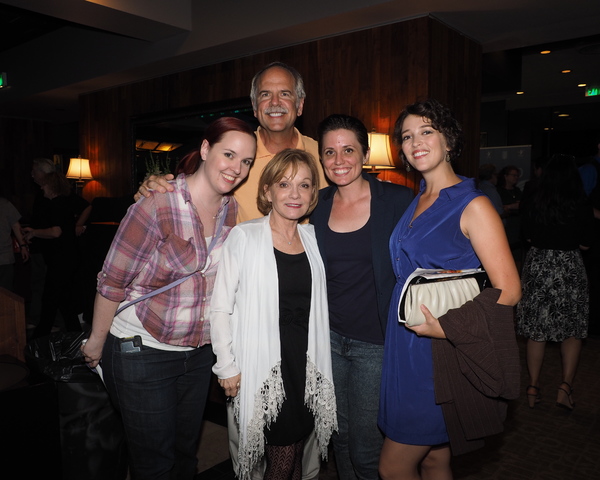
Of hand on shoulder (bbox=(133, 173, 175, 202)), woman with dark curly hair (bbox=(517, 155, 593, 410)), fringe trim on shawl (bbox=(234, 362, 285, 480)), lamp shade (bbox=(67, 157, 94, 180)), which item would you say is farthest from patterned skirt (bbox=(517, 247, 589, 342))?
lamp shade (bbox=(67, 157, 94, 180))

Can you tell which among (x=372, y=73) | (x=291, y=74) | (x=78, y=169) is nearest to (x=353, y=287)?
(x=291, y=74)

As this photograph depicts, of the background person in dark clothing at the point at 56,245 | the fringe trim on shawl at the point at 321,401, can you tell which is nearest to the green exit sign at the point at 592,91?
the background person in dark clothing at the point at 56,245

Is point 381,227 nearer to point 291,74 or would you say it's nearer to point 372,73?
point 291,74

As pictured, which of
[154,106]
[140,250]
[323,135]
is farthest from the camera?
[154,106]

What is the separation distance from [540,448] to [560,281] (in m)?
1.27

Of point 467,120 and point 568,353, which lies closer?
point 568,353

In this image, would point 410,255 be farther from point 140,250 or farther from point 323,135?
point 140,250

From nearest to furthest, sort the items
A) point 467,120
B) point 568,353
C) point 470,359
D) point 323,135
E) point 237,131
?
1. point 470,359
2. point 237,131
3. point 323,135
4. point 568,353
5. point 467,120

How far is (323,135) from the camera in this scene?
7.04ft

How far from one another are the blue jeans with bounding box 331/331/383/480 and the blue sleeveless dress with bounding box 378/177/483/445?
12 cm

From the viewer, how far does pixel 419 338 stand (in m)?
1.77

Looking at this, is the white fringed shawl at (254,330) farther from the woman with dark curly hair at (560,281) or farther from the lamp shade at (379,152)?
the lamp shade at (379,152)

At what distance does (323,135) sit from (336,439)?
1.34m

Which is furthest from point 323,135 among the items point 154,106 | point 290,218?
point 154,106
